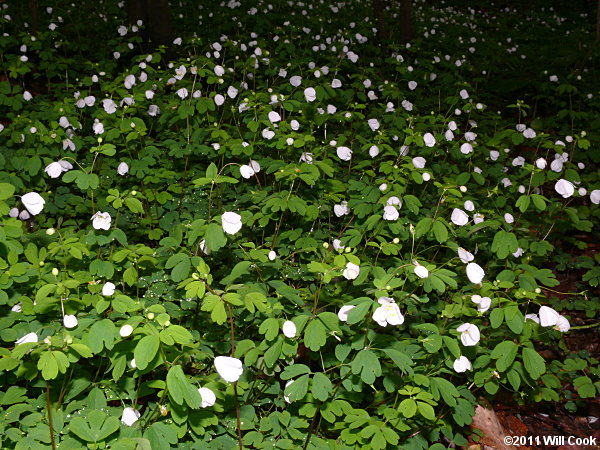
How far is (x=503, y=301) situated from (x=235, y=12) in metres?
6.43

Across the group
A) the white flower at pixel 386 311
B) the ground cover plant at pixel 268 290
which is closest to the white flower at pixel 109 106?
the ground cover plant at pixel 268 290

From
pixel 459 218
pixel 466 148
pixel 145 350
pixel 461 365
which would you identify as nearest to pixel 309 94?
pixel 466 148

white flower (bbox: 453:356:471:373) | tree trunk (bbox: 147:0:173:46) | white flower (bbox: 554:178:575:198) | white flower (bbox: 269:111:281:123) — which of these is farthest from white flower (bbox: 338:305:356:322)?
tree trunk (bbox: 147:0:173:46)

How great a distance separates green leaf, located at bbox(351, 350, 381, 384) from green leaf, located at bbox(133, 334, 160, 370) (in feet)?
2.40

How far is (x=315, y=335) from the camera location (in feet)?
6.03

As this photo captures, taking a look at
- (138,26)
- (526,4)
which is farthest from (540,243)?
(526,4)

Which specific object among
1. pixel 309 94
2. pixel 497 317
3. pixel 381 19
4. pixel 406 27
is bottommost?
pixel 406 27

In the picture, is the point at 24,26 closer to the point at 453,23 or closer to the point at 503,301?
the point at 503,301

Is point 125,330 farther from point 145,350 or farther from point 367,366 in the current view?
point 367,366

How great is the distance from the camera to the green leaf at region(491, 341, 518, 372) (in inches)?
74.8

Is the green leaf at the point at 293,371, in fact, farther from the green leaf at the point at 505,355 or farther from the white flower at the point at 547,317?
the white flower at the point at 547,317

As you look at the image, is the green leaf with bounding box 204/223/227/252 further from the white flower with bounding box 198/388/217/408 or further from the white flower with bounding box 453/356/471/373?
the white flower with bounding box 453/356/471/373

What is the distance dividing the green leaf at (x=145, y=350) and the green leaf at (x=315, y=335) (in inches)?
22.3

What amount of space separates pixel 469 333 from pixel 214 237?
3.82ft
